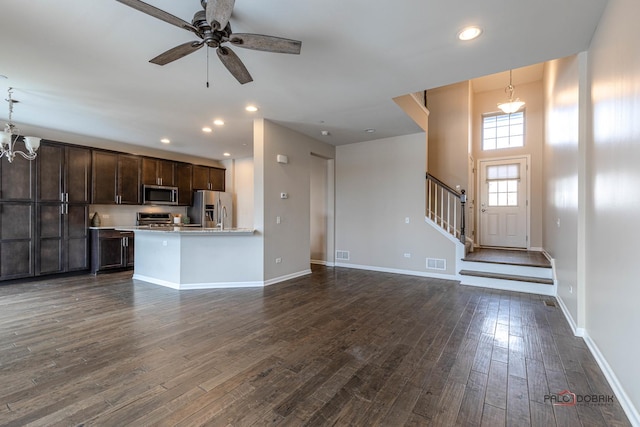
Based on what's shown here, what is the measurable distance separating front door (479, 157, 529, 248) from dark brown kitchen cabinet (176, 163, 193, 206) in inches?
299

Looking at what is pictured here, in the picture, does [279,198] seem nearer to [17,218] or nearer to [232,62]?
[232,62]

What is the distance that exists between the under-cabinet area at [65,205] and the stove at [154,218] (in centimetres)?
19

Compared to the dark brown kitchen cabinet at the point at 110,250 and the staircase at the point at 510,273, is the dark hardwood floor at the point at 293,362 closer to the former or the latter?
the staircase at the point at 510,273

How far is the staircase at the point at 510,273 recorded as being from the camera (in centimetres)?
445

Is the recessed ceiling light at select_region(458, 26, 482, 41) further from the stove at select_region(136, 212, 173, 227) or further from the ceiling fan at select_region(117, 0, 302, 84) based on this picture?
the stove at select_region(136, 212, 173, 227)

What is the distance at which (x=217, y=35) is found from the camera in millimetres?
2230

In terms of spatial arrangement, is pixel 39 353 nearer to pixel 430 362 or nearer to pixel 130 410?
pixel 130 410

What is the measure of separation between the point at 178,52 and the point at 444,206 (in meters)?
5.47

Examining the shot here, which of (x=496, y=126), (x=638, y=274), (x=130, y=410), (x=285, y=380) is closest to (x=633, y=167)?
(x=638, y=274)

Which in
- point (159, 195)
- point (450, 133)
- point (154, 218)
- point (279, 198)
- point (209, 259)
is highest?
point (450, 133)

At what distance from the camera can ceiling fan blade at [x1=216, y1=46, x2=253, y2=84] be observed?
7.66 feet

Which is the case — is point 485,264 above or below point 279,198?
below

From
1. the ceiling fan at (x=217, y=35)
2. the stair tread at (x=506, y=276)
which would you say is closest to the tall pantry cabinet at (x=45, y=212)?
the ceiling fan at (x=217, y=35)

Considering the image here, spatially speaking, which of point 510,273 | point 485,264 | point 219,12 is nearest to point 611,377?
point 510,273
